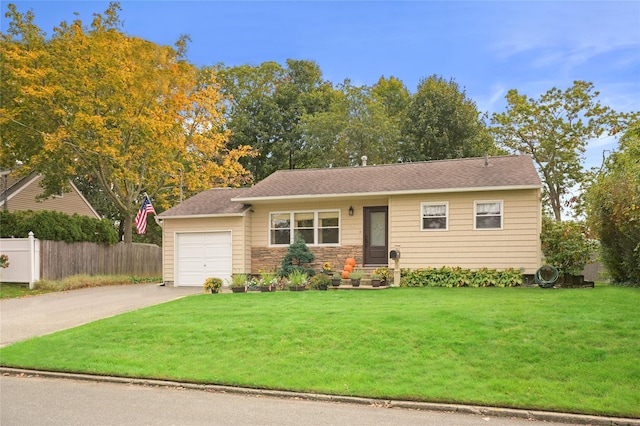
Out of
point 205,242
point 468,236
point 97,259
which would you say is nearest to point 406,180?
point 468,236

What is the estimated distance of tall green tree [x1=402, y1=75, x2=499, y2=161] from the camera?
99.5ft

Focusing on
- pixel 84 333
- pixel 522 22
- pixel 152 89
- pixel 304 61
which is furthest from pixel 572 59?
pixel 304 61

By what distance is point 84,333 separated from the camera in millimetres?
10633

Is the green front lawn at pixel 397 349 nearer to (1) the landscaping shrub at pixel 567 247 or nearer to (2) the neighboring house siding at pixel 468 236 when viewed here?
(1) the landscaping shrub at pixel 567 247

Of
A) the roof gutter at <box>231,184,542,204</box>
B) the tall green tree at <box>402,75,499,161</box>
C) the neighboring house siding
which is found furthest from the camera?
the tall green tree at <box>402,75,499,161</box>

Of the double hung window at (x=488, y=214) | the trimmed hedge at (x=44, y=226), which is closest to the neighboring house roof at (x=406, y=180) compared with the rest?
the double hung window at (x=488, y=214)

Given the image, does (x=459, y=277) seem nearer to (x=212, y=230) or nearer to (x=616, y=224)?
(x=616, y=224)

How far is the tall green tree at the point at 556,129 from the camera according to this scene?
3019 centimetres

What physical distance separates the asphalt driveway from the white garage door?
2.41ft

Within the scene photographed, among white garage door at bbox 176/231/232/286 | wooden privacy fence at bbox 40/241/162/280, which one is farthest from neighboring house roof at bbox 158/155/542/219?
wooden privacy fence at bbox 40/241/162/280

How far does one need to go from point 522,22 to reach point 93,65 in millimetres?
17459

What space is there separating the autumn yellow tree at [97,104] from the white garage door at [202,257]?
6431 millimetres

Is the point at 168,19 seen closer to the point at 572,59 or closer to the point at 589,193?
the point at 572,59

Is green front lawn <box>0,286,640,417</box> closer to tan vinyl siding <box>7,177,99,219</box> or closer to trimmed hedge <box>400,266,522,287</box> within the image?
trimmed hedge <box>400,266,522,287</box>
